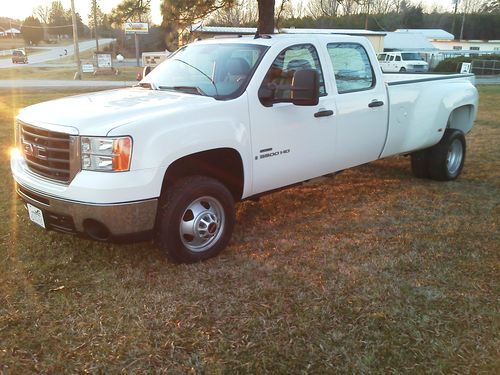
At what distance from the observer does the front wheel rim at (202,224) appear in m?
4.03

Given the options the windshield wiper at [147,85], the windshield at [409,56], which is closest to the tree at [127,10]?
the windshield wiper at [147,85]

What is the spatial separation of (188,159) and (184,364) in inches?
67.8

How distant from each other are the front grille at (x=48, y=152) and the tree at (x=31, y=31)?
9590 centimetres

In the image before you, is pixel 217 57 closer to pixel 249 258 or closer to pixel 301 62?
pixel 301 62

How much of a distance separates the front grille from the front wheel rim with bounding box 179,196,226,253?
3.22ft

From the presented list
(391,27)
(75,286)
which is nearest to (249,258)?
(75,286)

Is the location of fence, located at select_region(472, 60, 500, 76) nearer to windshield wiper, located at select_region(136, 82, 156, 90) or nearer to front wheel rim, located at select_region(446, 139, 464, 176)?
front wheel rim, located at select_region(446, 139, 464, 176)

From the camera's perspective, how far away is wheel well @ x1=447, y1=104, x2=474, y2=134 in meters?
7.01

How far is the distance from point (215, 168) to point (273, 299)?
131 cm

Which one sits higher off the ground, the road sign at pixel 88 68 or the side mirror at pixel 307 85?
the side mirror at pixel 307 85

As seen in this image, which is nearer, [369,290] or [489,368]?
[489,368]

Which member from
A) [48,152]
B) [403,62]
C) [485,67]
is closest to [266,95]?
[48,152]

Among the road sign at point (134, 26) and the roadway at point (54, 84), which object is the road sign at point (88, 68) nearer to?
the road sign at point (134, 26)

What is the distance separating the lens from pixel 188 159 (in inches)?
159
